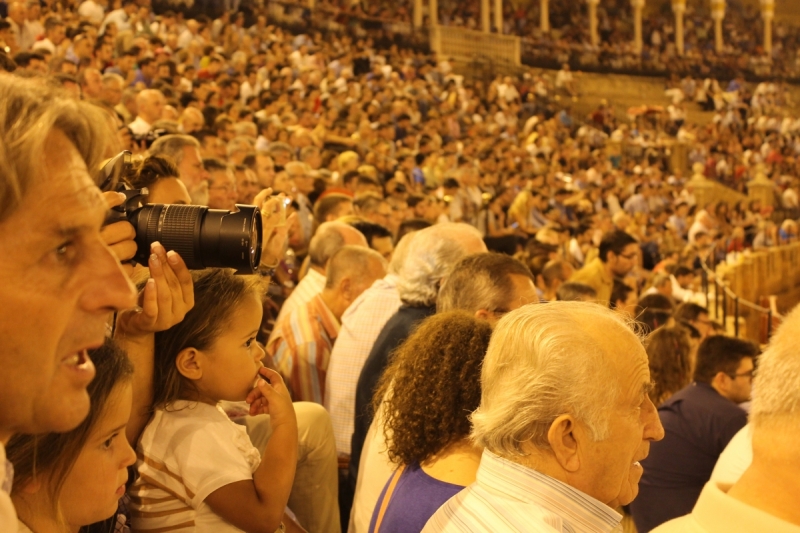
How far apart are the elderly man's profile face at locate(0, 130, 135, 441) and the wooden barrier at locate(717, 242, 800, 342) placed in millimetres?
8964

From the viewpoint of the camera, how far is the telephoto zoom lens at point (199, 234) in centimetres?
167

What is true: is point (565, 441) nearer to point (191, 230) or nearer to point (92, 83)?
point (191, 230)

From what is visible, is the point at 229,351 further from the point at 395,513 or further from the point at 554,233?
the point at 554,233

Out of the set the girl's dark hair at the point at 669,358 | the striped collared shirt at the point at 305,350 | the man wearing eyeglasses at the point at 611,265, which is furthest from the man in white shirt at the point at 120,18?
the girl's dark hair at the point at 669,358

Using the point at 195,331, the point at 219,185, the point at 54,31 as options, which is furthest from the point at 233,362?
the point at 54,31

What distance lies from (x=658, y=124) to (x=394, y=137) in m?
11.5

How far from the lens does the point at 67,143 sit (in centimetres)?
98

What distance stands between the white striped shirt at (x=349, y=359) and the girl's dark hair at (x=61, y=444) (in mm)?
1460

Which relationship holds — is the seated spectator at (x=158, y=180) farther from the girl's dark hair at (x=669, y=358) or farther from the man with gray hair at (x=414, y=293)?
the girl's dark hair at (x=669, y=358)

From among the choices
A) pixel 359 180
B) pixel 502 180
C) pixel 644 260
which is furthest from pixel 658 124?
pixel 359 180

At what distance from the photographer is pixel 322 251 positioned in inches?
157

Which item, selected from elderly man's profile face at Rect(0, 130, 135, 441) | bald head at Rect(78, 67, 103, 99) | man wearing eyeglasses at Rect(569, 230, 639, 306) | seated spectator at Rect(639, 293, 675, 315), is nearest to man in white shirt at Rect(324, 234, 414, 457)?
elderly man's profile face at Rect(0, 130, 135, 441)

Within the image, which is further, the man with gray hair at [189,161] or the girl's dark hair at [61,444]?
the man with gray hair at [189,161]

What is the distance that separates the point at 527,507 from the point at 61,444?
80cm
